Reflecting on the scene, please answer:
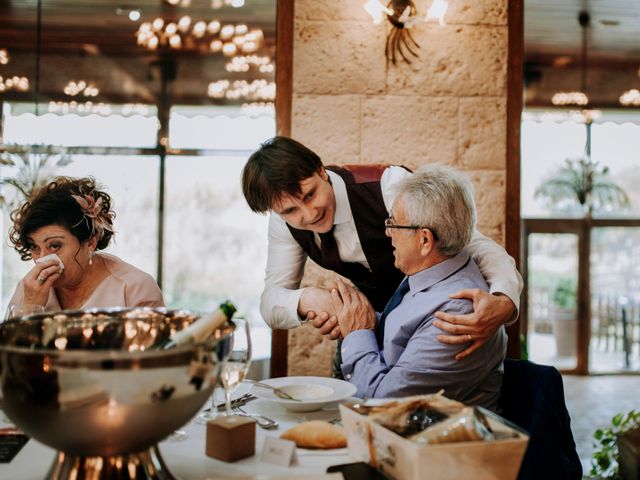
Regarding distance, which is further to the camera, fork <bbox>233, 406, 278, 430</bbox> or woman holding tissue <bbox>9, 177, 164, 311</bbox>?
woman holding tissue <bbox>9, 177, 164, 311</bbox>

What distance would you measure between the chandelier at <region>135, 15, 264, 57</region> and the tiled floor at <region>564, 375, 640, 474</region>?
4.46 meters

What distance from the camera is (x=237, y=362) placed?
1.27 m

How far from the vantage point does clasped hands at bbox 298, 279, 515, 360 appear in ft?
4.93

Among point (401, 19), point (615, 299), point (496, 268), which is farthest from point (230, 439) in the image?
point (615, 299)

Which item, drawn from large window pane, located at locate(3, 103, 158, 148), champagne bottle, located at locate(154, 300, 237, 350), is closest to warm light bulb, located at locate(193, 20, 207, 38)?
large window pane, located at locate(3, 103, 158, 148)

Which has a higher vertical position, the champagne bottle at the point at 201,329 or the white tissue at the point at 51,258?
the white tissue at the point at 51,258

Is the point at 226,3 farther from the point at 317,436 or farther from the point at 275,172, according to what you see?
the point at 317,436

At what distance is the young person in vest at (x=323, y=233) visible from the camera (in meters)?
1.93

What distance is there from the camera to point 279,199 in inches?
77.1

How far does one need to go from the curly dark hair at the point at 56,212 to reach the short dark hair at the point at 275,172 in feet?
1.91

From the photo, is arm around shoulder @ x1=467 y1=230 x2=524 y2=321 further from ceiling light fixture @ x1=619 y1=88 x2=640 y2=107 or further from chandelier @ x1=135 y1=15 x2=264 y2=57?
ceiling light fixture @ x1=619 y1=88 x2=640 y2=107

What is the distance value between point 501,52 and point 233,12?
3495 mm

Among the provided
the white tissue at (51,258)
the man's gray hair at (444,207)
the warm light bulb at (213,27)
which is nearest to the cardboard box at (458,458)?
the man's gray hair at (444,207)

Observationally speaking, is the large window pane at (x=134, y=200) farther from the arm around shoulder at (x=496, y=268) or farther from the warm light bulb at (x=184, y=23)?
the arm around shoulder at (x=496, y=268)
